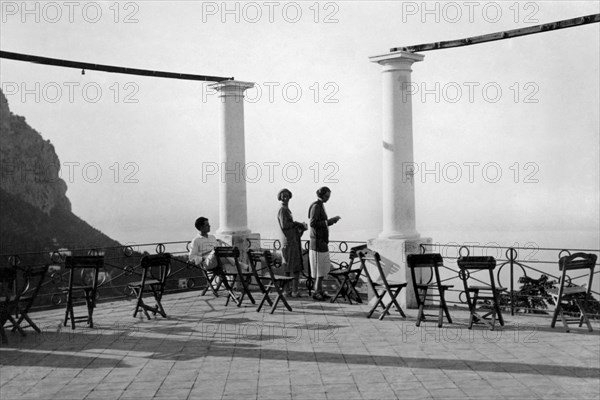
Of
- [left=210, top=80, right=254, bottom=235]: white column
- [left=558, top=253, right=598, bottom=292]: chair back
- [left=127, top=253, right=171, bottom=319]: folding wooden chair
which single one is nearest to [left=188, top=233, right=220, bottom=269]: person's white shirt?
[left=127, top=253, right=171, bottom=319]: folding wooden chair

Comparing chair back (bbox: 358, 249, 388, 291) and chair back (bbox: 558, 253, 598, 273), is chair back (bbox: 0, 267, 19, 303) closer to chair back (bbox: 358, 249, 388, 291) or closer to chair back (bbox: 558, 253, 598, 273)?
chair back (bbox: 358, 249, 388, 291)

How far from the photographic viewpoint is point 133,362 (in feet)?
26.6

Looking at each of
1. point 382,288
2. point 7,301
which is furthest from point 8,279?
point 382,288

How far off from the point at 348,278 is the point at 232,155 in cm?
329

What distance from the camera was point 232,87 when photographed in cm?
1355

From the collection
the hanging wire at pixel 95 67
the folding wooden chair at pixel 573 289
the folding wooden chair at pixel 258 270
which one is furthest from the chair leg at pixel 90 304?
the folding wooden chair at pixel 573 289

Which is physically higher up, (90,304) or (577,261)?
(577,261)

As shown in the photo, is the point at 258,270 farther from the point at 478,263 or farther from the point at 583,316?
the point at 583,316

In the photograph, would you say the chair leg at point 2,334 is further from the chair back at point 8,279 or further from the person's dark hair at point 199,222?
the person's dark hair at point 199,222

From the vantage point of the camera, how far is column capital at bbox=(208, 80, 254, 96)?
13.5m

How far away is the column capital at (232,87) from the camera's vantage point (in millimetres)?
13500

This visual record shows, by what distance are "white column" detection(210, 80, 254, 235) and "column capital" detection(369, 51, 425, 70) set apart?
3.20 m

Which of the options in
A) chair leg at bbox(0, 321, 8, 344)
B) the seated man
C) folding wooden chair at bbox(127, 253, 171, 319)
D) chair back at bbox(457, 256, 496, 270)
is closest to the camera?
chair leg at bbox(0, 321, 8, 344)

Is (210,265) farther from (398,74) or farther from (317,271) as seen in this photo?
(398,74)
